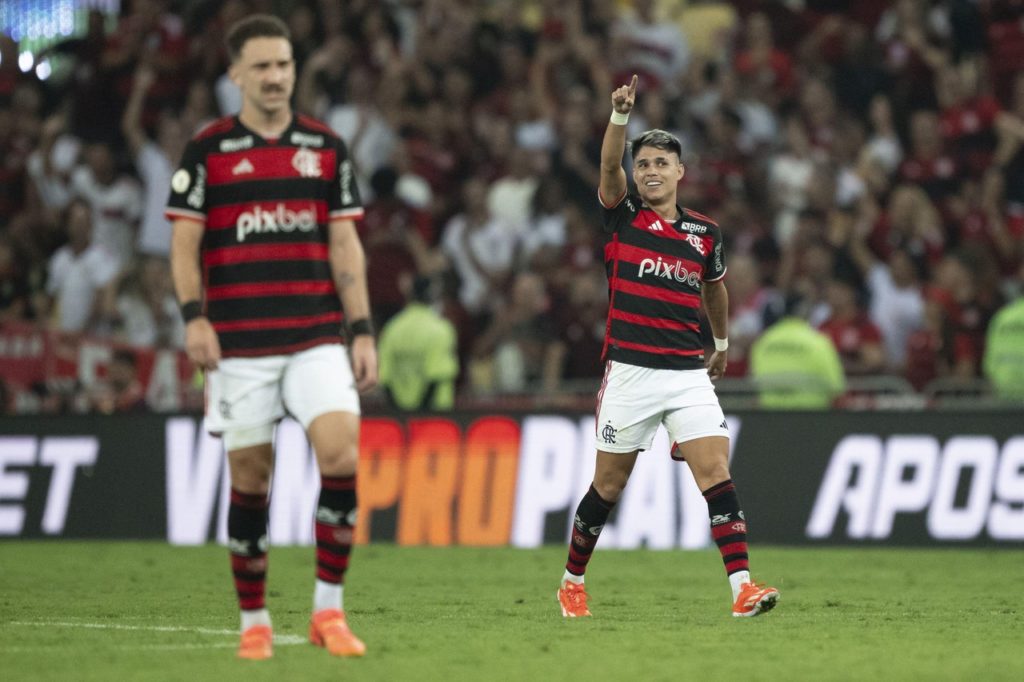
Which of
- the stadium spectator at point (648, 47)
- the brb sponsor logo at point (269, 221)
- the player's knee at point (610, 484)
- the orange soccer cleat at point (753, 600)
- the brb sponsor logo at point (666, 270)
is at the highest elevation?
the stadium spectator at point (648, 47)

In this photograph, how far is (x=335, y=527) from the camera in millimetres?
7145

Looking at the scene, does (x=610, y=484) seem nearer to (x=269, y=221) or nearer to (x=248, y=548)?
(x=248, y=548)

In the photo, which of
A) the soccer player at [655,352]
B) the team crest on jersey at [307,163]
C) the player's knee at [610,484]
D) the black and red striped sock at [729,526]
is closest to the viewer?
the team crest on jersey at [307,163]

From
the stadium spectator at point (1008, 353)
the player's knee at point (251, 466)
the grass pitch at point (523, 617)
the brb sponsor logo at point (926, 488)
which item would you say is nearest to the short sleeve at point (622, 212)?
the grass pitch at point (523, 617)

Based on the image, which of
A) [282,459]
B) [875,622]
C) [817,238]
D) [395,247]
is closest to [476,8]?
[395,247]

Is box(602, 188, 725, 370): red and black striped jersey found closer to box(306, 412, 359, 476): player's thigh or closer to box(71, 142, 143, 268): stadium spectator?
box(306, 412, 359, 476): player's thigh

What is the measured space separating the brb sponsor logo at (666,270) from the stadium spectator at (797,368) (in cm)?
650

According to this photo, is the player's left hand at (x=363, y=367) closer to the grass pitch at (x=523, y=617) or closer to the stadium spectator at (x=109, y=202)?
the grass pitch at (x=523, y=617)

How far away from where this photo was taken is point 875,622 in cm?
890

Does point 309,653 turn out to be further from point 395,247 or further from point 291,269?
point 395,247

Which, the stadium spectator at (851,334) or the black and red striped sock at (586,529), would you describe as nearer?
the black and red striped sock at (586,529)

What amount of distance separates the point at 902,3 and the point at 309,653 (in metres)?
14.7

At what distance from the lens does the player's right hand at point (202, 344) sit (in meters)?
6.91

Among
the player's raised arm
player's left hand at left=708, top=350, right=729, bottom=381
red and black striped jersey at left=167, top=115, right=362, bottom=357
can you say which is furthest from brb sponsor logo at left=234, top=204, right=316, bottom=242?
player's left hand at left=708, top=350, right=729, bottom=381
